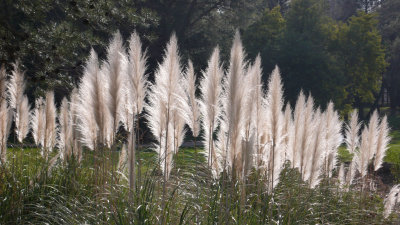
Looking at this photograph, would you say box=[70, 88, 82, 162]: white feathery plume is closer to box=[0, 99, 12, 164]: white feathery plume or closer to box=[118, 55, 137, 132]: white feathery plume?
box=[0, 99, 12, 164]: white feathery plume

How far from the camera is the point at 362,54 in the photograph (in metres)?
29.1

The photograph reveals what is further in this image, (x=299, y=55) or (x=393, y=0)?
(x=393, y=0)

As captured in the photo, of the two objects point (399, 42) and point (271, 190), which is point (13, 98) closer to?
point (271, 190)

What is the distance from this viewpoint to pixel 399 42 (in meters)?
34.9

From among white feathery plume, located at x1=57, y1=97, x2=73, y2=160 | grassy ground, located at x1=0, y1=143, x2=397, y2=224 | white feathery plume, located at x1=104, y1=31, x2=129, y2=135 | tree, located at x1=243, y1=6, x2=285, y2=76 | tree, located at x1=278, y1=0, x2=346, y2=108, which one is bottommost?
grassy ground, located at x1=0, y1=143, x2=397, y2=224

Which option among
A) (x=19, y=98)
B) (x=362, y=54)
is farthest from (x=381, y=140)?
(x=362, y=54)

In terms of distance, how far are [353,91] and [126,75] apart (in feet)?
97.2

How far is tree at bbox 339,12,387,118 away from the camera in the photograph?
1146 inches

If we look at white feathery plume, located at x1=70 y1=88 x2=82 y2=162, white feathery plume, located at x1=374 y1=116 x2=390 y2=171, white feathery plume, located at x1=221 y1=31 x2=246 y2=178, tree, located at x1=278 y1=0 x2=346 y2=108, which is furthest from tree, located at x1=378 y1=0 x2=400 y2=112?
white feathery plume, located at x1=221 y1=31 x2=246 y2=178

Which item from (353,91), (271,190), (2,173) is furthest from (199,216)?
(353,91)

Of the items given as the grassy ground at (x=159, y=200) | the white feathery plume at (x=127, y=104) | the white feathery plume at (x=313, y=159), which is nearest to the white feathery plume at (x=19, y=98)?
the grassy ground at (x=159, y=200)

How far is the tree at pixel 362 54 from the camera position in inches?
1146

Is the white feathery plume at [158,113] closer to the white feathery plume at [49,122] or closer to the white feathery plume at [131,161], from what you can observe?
the white feathery plume at [131,161]

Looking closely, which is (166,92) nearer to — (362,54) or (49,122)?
(49,122)
